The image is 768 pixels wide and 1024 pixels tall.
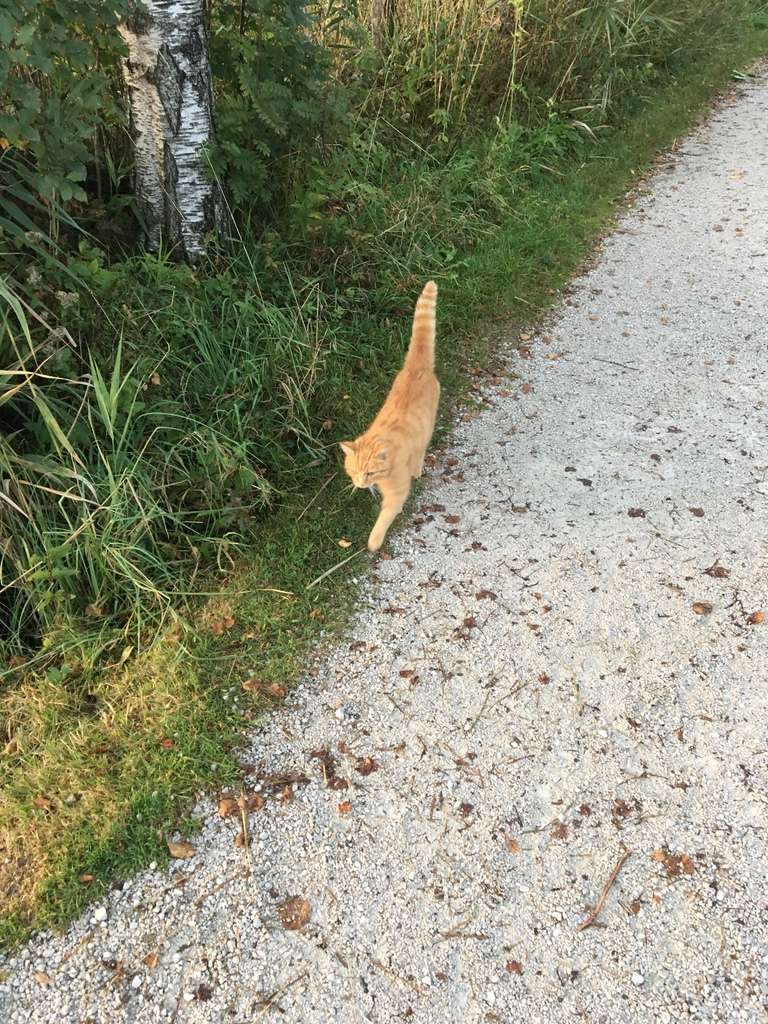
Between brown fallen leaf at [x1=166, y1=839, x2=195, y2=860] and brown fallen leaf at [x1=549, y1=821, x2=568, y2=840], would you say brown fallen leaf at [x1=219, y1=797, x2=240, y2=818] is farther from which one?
brown fallen leaf at [x1=549, y1=821, x2=568, y2=840]

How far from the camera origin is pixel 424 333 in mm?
3713

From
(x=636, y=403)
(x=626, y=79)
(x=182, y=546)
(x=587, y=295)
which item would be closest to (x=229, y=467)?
(x=182, y=546)

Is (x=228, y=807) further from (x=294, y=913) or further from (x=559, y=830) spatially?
(x=559, y=830)

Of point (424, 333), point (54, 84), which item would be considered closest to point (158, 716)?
point (424, 333)

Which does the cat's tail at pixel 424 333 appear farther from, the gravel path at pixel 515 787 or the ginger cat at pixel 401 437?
the gravel path at pixel 515 787

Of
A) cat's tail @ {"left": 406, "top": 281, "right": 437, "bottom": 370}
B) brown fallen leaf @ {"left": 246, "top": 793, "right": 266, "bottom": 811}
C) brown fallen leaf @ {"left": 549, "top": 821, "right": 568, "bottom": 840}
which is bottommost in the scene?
brown fallen leaf @ {"left": 549, "top": 821, "right": 568, "bottom": 840}

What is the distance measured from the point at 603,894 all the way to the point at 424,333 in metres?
2.61

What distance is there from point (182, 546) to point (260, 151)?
250 cm

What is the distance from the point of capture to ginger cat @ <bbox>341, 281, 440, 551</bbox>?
3.23 m

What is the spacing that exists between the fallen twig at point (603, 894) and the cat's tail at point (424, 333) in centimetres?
233

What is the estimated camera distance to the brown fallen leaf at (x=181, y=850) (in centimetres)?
252

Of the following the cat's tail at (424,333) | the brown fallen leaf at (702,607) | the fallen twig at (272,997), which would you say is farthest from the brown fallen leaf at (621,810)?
the cat's tail at (424,333)

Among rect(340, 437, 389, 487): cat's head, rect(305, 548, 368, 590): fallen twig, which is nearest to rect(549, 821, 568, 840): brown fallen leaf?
rect(305, 548, 368, 590): fallen twig

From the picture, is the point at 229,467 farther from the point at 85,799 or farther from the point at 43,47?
the point at 43,47
